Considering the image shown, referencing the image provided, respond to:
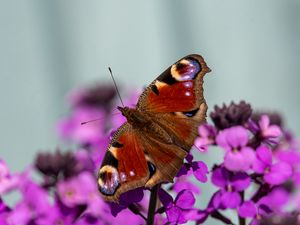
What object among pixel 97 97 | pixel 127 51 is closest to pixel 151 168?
pixel 97 97

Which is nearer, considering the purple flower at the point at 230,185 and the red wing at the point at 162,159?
the red wing at the point at 162,159

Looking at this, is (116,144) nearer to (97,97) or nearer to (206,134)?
(206,134)

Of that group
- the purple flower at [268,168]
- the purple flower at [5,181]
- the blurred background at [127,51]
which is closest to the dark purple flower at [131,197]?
the purple flower at [268,168]

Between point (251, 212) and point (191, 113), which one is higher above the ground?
point (191, 113)

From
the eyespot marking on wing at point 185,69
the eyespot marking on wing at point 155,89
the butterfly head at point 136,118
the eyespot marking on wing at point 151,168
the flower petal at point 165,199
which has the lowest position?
the flower petal at point 165,199

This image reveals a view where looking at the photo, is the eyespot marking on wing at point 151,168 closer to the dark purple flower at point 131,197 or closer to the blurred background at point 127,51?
the dark purple flower at point 131,197

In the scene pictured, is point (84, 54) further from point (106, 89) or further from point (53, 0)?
point (106, 89)

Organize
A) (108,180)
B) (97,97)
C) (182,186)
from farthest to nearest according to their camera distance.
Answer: (97,97), (182,186), (108,180)
